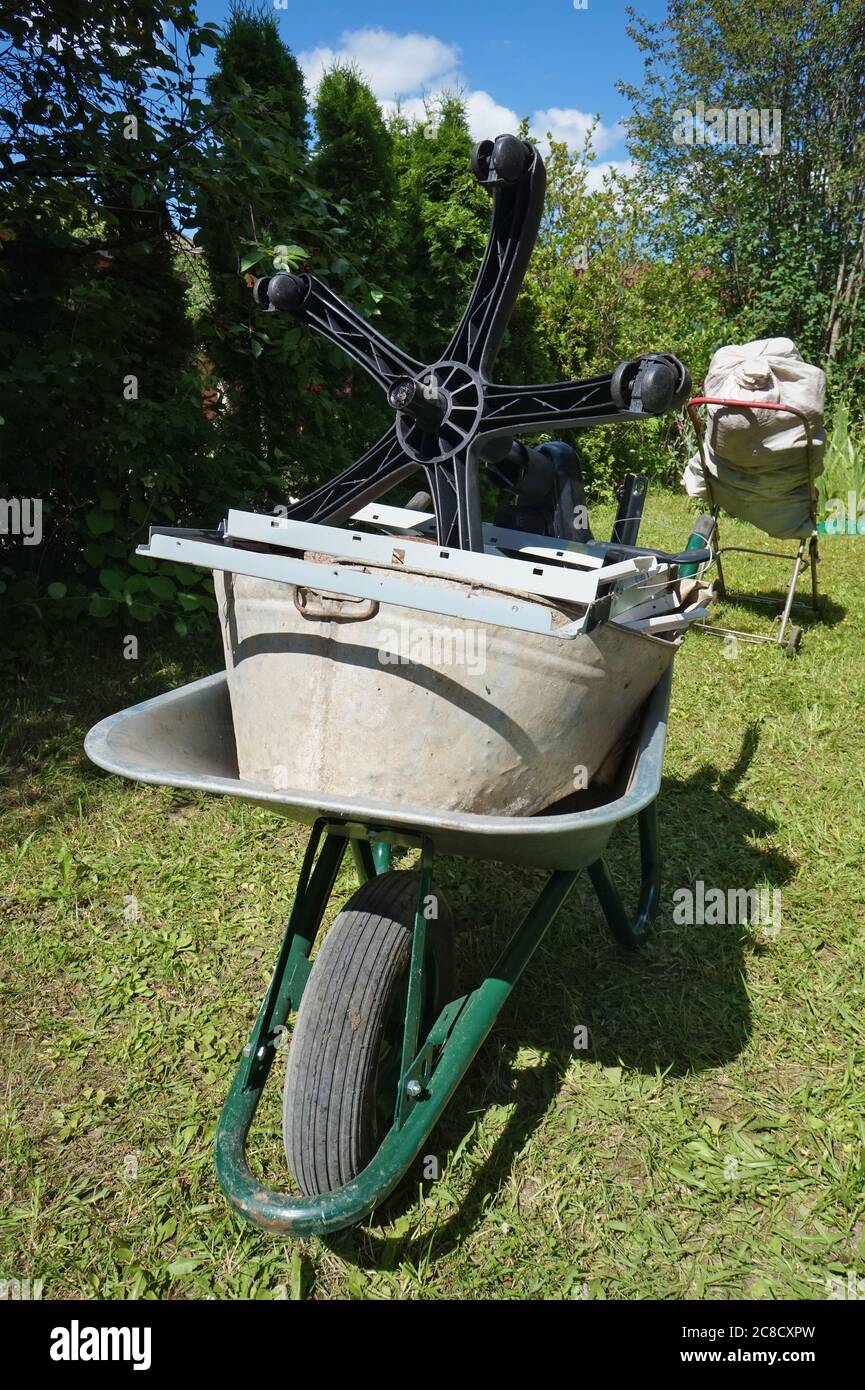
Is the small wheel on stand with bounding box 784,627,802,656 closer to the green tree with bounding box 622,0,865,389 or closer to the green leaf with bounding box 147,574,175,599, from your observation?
the green leaf with bounding box 147,574,175,599

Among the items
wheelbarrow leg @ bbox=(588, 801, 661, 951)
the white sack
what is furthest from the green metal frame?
→ the white sack

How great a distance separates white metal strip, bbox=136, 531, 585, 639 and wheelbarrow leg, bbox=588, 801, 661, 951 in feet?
4.25

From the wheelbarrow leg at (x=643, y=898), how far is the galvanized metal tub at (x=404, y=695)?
1028mm

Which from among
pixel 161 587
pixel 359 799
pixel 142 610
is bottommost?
pixel 359 799

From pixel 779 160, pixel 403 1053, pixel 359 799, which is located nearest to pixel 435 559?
pixel 359 799

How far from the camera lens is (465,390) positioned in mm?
1622

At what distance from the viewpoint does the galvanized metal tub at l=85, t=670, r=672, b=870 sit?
1264mm

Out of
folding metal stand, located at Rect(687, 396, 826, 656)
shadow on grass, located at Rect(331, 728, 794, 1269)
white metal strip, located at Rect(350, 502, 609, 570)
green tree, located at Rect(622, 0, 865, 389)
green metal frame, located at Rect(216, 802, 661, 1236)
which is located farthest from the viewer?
green tree, located at Rect(622, 0, 865, 389)

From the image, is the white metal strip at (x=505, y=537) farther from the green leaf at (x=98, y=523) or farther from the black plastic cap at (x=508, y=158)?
the green leaf at (x=98, y=523)

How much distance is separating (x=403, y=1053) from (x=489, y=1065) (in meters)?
0.71

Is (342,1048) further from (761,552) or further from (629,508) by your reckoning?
(761,552)

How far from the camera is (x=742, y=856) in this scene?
10.1 ft

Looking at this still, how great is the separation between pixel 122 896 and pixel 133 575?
6.27 ft
